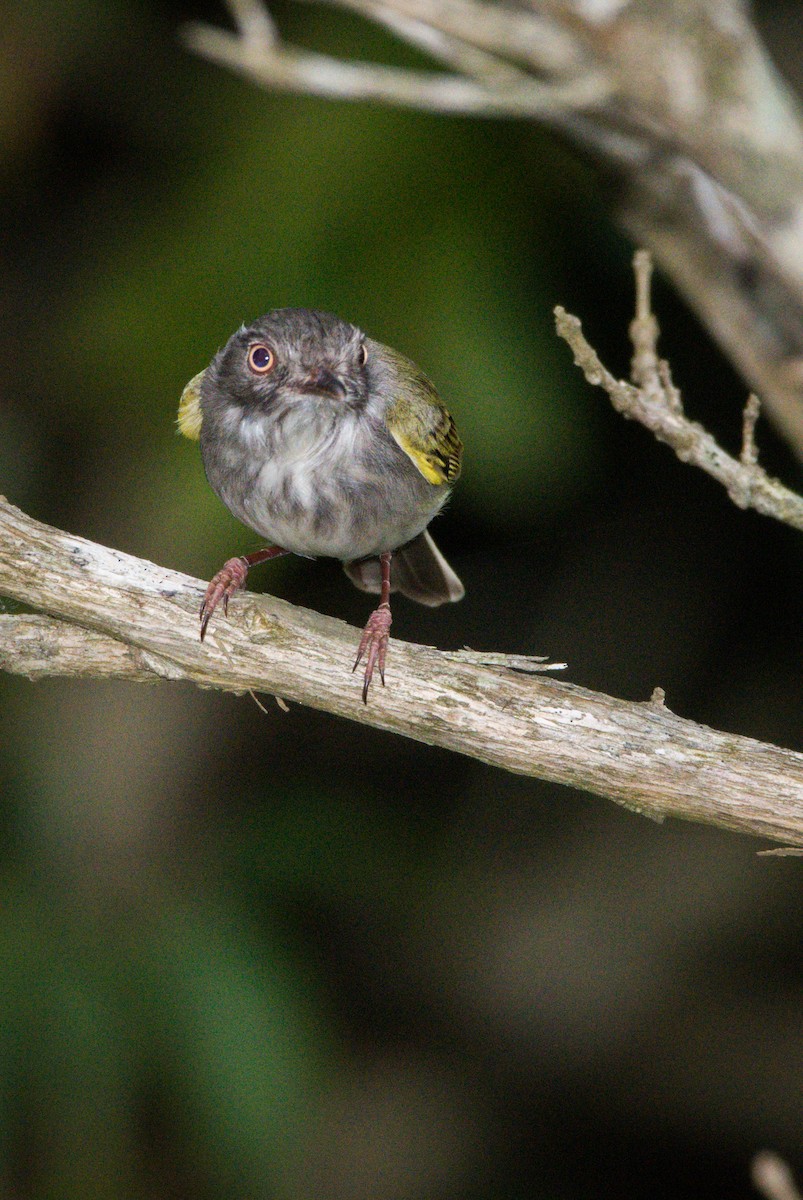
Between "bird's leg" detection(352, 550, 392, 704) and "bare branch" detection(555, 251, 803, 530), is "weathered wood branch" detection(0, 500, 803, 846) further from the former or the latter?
"bare branch" detection(555, 251, 803, 530)

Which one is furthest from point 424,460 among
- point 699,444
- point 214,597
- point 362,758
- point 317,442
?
point 362,758

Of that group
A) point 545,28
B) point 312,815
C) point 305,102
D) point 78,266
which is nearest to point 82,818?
point 312,815

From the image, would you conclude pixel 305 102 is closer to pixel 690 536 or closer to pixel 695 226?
pixel 695 226

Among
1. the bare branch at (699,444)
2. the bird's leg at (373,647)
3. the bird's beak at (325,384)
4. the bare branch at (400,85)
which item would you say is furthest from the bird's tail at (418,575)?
the bare branch at (400,85)

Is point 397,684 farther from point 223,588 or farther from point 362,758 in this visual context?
point 362,758

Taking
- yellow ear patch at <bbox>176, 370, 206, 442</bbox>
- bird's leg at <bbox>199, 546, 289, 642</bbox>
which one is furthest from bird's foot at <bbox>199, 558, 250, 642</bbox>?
yellow ear patch at <bbox>176, 370, 206, 442</bbox>

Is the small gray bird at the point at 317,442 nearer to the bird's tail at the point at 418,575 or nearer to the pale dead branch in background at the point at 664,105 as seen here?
the bird's tail at the point at 418,575
